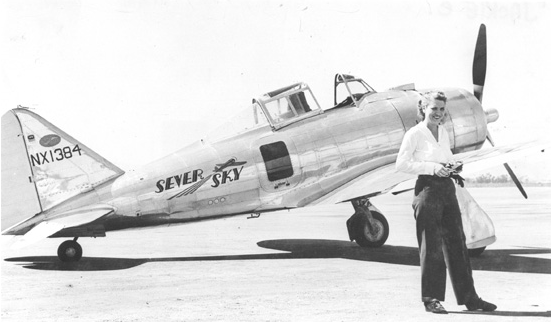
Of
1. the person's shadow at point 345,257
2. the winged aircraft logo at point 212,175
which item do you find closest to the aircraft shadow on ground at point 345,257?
the person's shadow at point 345,257

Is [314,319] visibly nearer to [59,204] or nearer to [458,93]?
[59,204]

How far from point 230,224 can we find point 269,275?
10.4 meters

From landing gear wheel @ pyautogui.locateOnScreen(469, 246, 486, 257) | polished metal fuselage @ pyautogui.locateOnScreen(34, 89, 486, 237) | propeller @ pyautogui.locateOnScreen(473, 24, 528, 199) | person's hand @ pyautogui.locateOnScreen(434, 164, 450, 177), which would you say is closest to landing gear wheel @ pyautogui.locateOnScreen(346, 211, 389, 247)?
polished metal fuselage @ pyautogui.locateOnScreen(34, 89, 486, 237)

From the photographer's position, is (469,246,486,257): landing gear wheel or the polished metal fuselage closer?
(469,246,486,257): landing gear wheel

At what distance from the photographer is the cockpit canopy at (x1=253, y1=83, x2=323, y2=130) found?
11.1 meters

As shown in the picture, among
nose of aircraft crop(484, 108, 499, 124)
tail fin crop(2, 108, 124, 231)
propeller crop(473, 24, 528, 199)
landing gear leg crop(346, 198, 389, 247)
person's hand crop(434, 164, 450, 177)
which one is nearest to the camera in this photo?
person's hand crop(434, 164, 450, 177)

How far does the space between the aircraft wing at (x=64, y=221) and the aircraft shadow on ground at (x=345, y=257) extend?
70cm

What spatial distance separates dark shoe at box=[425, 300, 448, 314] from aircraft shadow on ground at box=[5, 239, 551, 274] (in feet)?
9.91

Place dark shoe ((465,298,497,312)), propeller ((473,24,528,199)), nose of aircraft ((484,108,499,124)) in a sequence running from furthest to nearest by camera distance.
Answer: propeller ((473,24,528,199)), nose of aircraft ((484,108,499,124)), dark shoe ((465,298,497,312))

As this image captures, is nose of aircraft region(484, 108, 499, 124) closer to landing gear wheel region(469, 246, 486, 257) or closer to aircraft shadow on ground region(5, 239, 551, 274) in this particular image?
aircraft shadow on ground region(5, 239, 551, 274)

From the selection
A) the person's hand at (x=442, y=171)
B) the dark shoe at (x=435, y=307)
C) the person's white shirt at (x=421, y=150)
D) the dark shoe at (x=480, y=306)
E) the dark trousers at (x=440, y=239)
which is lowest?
the dark shoe at (x=480, y=306)

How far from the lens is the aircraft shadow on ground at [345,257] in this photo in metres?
9.28

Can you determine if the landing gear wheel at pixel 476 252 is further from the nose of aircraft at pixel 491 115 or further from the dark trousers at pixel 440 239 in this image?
the dark trousers at pixel 440 239

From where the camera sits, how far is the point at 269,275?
890 centimetres
